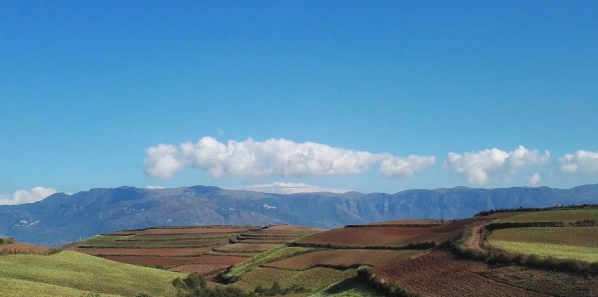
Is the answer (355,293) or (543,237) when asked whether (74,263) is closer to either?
(355,293)

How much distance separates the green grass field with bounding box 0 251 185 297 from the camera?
198 feet

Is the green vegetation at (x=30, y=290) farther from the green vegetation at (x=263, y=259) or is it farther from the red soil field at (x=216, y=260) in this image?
the red soil field at (x=216, y=260)

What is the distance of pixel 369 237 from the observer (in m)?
94.6

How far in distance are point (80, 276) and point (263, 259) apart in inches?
1339

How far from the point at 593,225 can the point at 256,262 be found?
161ft

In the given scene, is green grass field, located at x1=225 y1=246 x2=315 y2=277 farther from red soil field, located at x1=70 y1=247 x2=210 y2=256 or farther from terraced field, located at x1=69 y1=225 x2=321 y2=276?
red soil field, located at x1=70 y1=247 x2=210 y2=256

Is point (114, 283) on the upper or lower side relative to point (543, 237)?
lower

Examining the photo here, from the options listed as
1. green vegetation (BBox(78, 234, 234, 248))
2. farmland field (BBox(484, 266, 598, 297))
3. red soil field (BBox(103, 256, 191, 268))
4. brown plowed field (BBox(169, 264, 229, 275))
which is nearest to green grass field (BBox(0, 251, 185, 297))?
brown plowed field (BBox(169, 264, 229, 275))

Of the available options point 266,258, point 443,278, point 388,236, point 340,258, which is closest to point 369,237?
point 388,236

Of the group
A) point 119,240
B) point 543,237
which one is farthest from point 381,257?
point 119,240

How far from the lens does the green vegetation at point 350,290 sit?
151 ft

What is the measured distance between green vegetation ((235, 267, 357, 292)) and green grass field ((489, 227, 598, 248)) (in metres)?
17.6

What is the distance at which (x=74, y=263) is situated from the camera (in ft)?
242

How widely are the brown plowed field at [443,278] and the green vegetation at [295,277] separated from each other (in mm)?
16465
